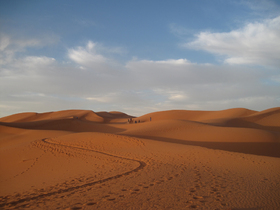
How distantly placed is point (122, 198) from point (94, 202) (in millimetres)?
683

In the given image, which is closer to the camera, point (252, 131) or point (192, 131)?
point (252, 131)

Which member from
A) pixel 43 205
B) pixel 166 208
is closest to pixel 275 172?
pixel 166 208

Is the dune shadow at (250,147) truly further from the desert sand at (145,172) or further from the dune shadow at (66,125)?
the dune shadow at (66,125)

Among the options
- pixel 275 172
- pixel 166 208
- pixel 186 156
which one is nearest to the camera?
pixel 166 208

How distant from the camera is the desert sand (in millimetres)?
4953

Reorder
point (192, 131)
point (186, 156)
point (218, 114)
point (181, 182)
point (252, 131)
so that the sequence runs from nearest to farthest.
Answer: point (181, 182) < point (186, 156) < point (252, 131) < point (192, 131) < point (218, 114)

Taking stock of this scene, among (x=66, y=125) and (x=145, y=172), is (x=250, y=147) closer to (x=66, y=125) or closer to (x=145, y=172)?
(x=145, y=172)

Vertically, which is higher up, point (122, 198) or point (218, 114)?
point (218, 114)

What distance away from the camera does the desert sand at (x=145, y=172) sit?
4953 mm

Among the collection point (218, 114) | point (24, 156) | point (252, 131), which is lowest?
point (24, 156)

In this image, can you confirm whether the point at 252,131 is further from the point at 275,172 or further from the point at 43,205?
the point at 43,205

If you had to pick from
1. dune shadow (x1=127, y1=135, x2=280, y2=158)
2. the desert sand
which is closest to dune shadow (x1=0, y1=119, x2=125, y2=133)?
the desert sand

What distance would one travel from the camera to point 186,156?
10.9 m

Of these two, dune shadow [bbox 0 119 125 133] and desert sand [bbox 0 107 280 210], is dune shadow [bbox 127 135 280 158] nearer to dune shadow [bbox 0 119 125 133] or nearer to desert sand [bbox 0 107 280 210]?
desert sand [bbox 0 107 280 210]
